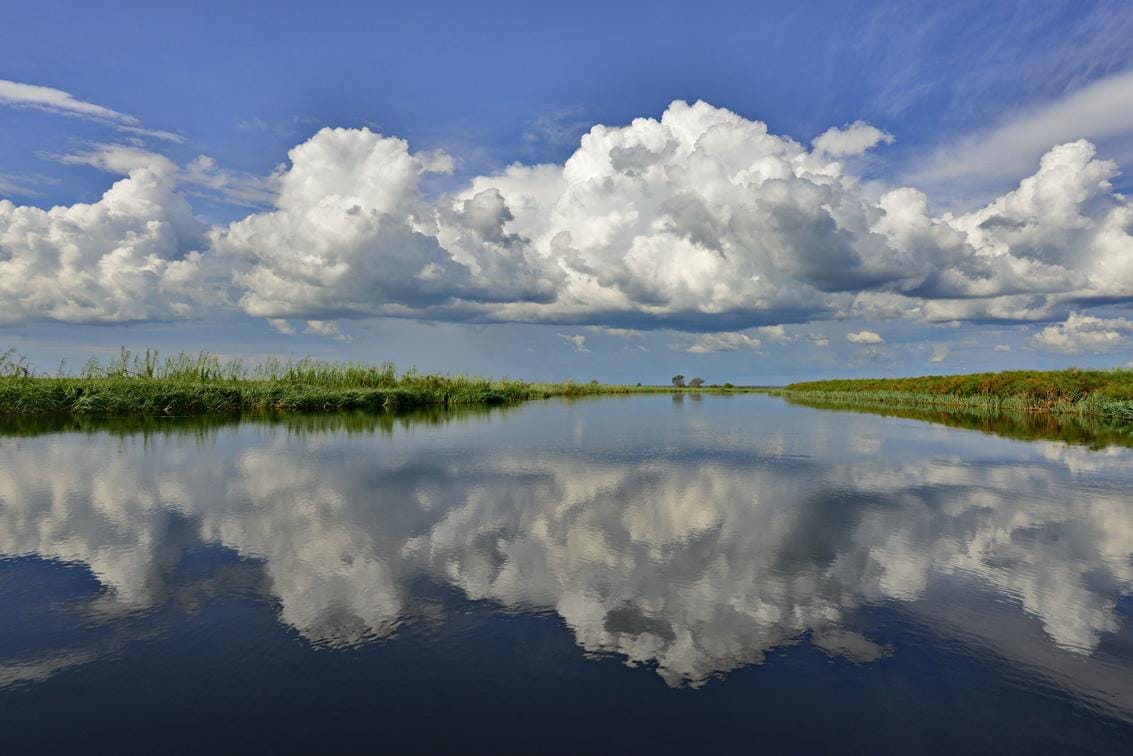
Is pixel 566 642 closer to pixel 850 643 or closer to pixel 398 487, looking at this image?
pixel 850 643

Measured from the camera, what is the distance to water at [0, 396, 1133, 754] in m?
3.79

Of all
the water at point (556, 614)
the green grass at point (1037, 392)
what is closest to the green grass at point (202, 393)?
the water at point (556, 614)

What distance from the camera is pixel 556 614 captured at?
542 centimetres

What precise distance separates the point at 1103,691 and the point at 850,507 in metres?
5.67

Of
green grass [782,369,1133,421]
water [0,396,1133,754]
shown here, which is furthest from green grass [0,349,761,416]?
green grass [782,369,1133,421]

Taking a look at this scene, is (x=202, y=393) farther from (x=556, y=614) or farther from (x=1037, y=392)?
(x=1037, y=392)

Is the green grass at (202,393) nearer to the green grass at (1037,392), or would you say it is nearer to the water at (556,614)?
the water at (556,614)

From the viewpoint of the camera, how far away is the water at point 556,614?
3795 millimetres

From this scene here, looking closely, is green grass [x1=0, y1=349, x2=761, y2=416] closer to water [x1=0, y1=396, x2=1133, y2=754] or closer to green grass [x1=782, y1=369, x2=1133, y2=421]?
water [x1=0, y1=396, x2=1133, y2=754]

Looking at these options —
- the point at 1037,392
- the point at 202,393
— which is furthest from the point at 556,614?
the point at 1037,392

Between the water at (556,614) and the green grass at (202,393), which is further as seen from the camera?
the green grass at (202,393)

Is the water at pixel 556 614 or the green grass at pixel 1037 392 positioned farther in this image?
the green grass at pixel 1037 392

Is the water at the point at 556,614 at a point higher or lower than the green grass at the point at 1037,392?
lower

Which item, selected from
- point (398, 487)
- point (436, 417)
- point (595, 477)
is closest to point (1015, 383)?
point (436, 417)
